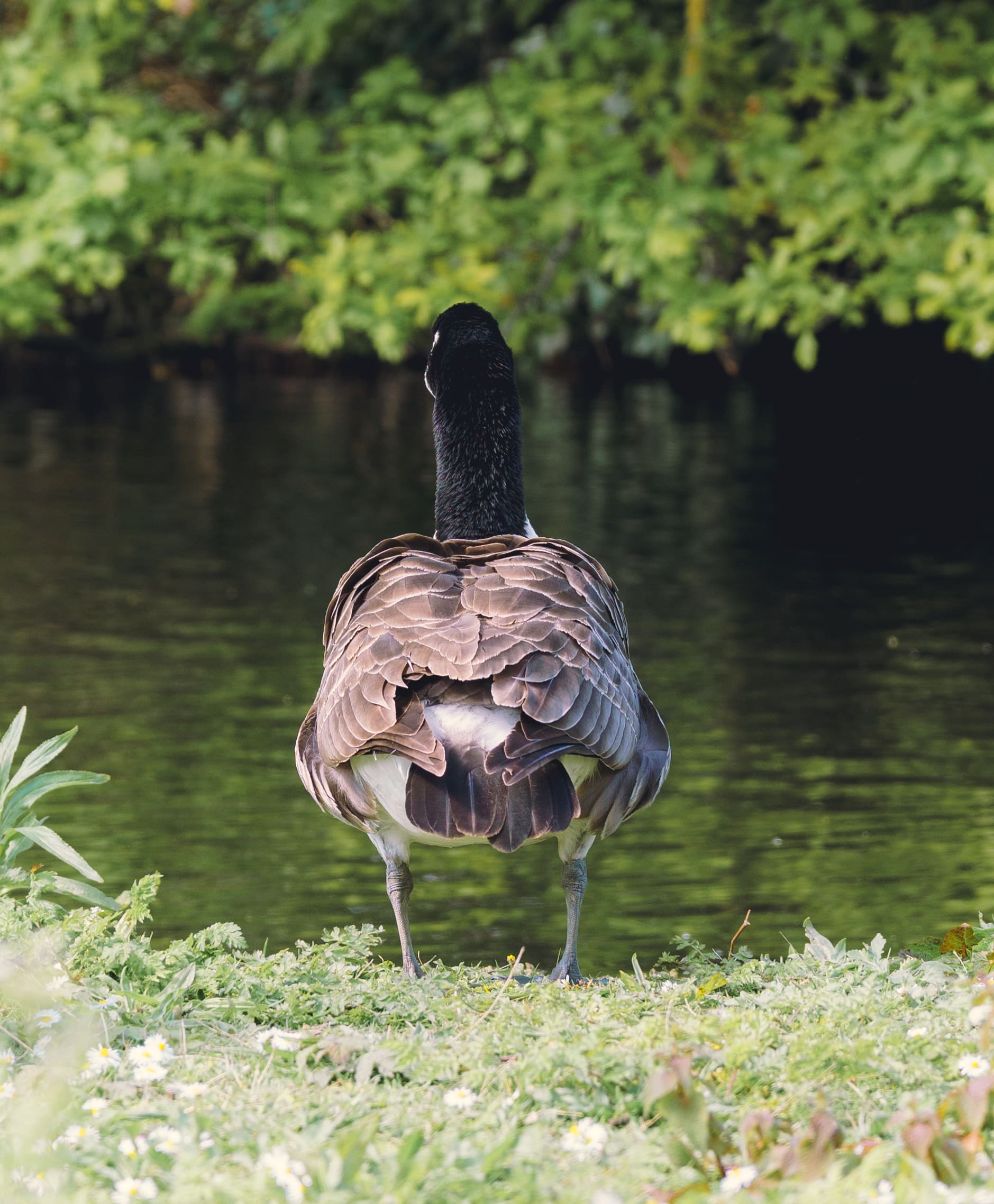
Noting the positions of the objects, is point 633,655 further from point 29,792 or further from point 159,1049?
point 159,1049

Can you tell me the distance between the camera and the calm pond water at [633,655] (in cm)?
777

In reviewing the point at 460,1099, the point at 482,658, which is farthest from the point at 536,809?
the point at 460,1099

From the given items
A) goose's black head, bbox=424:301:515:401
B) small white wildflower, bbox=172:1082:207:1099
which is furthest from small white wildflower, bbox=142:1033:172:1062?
Result: goose's black head, bbox=424:301:515:401

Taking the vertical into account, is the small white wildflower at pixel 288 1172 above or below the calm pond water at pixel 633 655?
above

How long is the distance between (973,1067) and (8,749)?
8.36ft

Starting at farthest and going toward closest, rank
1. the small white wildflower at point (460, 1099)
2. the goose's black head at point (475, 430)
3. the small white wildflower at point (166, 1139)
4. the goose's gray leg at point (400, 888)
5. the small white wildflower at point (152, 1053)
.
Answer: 1. the goose's black head at point (475, 430)
2. the goose's gray leg at point (400, 888)
3. the small white wildflower at point (152, 1053)
4. the small white wildflower at point (460, 1099)
5. the small white wildflower at point (166, 1139)

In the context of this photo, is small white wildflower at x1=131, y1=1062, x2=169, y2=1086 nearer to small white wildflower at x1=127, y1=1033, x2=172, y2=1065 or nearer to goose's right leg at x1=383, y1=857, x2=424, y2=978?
small white wildflower at x1=127, y1=1033, x2=172, y2=1065

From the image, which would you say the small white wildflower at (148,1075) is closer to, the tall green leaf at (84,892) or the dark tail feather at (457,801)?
the tall green leaf at (84,892)

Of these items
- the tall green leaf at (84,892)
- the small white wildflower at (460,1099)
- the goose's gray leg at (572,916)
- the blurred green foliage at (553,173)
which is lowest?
the goose's gray leg at (572,916)

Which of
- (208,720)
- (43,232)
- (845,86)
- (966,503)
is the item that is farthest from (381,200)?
(208,720)

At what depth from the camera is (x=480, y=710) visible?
16.3ft

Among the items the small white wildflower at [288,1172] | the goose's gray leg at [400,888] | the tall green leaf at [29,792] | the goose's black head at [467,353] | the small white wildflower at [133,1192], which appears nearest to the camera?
the small white wildflower at [288,1172]

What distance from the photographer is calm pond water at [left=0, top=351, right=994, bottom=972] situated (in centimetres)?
777

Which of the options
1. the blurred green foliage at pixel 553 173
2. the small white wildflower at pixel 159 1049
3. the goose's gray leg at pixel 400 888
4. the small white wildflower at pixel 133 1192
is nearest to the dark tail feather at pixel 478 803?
the goose's gray leg at pixel 400 888
